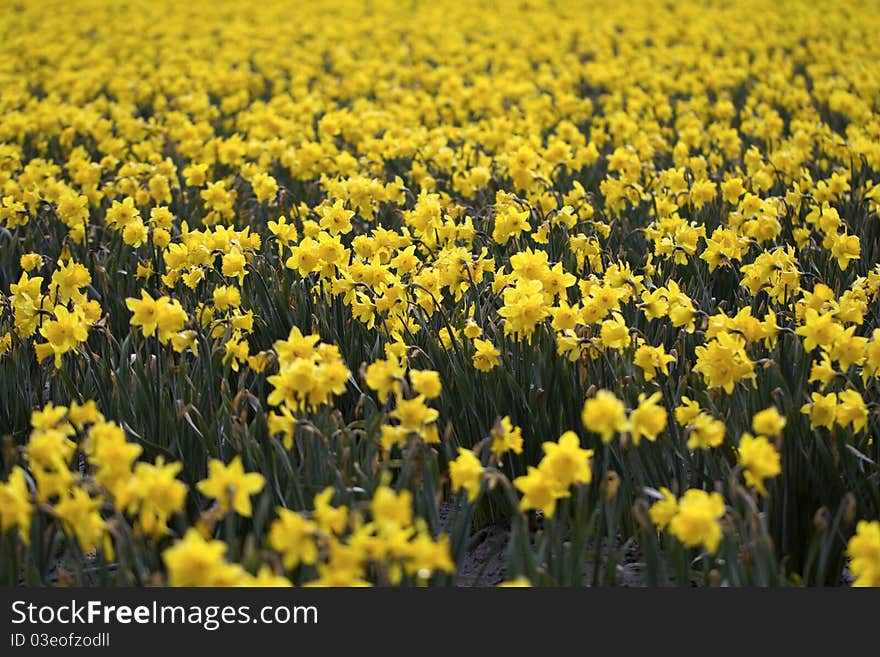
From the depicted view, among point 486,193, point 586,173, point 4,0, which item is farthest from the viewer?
point 4,0

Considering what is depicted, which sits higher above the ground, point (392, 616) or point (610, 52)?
point (610, 52)

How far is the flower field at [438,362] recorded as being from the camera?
216cm

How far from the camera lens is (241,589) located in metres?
1.98

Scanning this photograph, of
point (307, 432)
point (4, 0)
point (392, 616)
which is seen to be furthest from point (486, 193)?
point (4, 0)

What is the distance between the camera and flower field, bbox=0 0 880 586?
Answer: 7.09 feet

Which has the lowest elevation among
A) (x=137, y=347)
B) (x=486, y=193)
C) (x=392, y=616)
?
(x=392, y=616)

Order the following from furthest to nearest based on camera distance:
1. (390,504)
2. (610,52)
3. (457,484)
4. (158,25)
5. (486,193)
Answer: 1. (158,25)
2. (610,52)
3. (486,193)
4. (457,484)
5. (390,504)

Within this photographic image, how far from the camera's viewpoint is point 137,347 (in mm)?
3490

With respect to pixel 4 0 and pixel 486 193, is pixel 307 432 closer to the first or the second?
pixel 486 193

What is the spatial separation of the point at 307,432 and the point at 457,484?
54 cm

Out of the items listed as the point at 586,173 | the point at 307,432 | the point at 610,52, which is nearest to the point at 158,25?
the point at 610,52

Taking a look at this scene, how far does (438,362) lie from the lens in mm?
3336

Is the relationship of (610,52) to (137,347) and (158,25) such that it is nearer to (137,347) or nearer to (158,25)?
(158,25)

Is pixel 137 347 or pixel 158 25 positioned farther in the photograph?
pixel 158 25
